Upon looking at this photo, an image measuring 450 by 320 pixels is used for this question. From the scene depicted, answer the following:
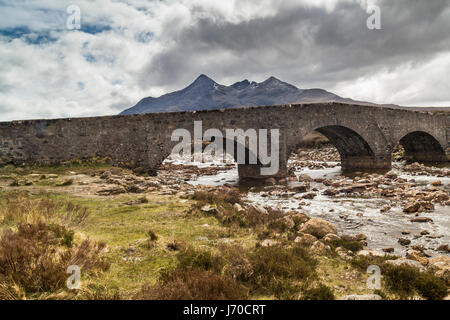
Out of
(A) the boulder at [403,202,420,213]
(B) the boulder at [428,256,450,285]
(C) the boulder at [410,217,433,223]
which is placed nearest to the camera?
(B) the boulder at [428,256,450,285]

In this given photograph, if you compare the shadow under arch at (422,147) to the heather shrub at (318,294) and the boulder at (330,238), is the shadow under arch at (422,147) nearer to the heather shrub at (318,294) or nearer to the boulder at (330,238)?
the boulder at (330,238)

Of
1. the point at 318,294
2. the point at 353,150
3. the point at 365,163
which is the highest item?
the point at 353,150

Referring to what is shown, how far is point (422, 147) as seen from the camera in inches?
1159

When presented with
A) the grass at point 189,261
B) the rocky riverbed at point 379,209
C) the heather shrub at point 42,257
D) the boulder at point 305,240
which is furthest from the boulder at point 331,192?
the heather shrub at point 42,257

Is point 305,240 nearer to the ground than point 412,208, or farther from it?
farther from it

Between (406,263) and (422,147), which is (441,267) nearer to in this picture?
(406,263)

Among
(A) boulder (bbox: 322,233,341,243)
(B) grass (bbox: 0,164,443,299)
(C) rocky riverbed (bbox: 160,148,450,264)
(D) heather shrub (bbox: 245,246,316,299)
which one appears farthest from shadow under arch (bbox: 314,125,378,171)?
(D) heather shrub (bbox: 245,246,316,299)

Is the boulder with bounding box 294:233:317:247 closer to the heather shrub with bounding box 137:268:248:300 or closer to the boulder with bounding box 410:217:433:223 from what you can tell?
the heather shrub with bounding box 137:268:248:300

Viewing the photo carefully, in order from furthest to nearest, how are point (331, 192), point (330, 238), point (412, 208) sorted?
point (331, 192) → point (412, 208) → point (330, 238)

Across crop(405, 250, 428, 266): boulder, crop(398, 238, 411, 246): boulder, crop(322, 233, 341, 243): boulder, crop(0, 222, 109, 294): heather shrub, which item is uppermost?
crop(0, 222, 109, 294): heather shrub

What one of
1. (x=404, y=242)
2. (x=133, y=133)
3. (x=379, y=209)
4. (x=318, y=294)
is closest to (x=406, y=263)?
(x=318, y=294)

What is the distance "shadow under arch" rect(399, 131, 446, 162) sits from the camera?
92.4 ft
